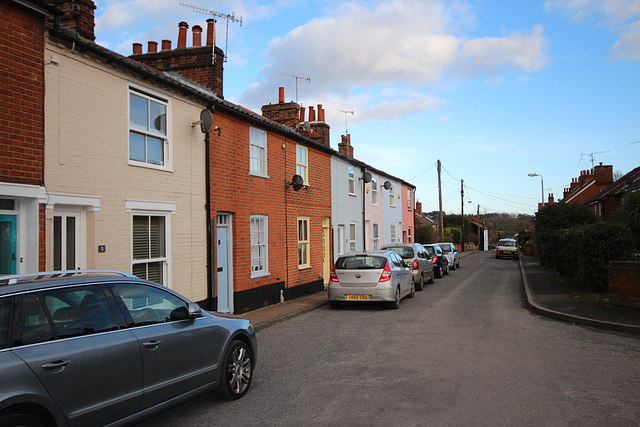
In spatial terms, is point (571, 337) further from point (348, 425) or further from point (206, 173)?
point (206, 173)

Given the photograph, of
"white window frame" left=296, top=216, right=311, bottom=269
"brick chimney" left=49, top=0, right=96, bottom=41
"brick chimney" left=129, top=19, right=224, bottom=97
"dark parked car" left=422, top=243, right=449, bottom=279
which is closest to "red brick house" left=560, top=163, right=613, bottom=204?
"dark parked car" left=422, top=243, right=449, bottom=279

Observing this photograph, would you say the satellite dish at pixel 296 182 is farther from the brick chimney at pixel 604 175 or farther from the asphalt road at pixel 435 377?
the brick chimney at pixel 604 175

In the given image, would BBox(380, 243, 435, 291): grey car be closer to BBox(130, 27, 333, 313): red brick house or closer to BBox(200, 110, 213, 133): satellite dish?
BBox(130, 27, 333, 313): red brick house

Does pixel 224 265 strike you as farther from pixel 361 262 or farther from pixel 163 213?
pixel 361 262

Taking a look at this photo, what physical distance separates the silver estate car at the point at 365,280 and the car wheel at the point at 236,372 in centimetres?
639

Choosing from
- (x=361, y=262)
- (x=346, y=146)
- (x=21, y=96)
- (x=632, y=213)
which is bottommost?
(x=361, y=262)

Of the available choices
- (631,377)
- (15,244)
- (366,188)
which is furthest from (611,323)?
(366,188)

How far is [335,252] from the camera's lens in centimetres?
1831

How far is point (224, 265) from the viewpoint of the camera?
11250mm

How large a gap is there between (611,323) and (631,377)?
3570 millimetres

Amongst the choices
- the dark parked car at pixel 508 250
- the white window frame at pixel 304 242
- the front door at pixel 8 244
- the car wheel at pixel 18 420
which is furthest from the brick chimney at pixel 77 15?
the dark parked car at pixel 508 250

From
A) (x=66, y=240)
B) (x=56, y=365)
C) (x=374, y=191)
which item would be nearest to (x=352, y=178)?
(x=374, y=191)

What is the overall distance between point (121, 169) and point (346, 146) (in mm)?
16142

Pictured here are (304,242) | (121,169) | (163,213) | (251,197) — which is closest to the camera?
(121,169)
